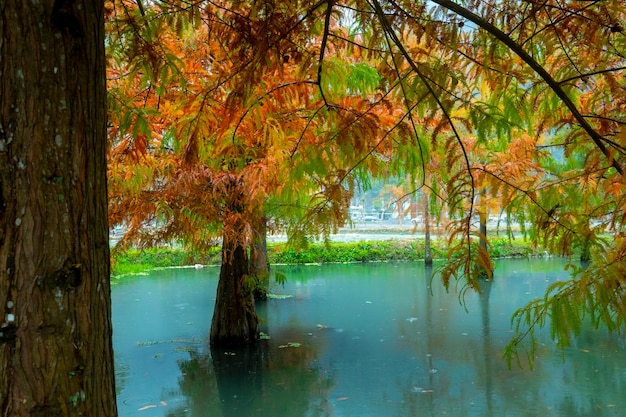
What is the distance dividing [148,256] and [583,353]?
41.5ft

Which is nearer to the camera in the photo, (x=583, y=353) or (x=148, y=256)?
(x=583, y=353)

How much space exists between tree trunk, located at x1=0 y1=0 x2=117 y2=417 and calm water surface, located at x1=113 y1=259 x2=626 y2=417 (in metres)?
1.99

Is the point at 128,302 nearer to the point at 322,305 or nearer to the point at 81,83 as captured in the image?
the point at 322,305

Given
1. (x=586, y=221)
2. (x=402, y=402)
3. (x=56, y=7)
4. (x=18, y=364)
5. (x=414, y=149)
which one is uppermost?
(x=56, y=7)

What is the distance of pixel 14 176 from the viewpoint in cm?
98

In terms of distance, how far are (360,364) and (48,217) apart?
18.5 ft

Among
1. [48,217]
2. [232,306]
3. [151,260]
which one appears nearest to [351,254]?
[151,260]

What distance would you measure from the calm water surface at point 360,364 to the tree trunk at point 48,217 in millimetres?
1987

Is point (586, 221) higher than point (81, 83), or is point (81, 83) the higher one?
point (81, 83)

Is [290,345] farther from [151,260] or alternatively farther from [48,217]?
[151,260]

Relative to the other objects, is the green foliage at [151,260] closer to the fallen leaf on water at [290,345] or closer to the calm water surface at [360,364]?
the calm water surface at [360,364]

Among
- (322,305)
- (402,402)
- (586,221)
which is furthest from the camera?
(322,305)

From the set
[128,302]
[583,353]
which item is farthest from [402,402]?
[128,302]

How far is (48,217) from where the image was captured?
3.29ft
